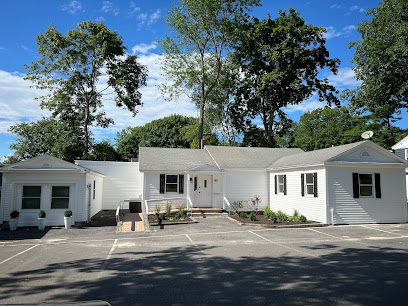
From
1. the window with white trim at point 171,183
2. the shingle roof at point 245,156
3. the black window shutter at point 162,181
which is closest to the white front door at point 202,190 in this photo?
the window with white trim at point 171,183

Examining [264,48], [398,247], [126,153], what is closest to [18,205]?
[398,247]

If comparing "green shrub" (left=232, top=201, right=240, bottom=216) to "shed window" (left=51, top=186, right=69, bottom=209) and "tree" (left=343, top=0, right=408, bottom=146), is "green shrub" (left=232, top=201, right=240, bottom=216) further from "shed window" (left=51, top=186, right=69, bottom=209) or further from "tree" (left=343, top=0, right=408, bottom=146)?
"tree" (left=343, top=0, right=408, bottom=146)

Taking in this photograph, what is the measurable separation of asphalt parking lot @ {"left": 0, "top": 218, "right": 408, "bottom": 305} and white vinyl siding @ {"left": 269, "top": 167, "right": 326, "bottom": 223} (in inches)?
99.8

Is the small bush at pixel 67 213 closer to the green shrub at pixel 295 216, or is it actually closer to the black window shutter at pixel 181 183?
the black window shutter at pixel 181 183

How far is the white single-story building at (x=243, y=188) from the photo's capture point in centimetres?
1512

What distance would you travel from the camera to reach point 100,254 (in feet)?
31.1

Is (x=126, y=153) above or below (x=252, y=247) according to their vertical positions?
above

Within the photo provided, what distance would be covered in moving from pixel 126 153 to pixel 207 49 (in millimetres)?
28077

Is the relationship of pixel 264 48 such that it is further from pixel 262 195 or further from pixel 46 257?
pixel 46 257

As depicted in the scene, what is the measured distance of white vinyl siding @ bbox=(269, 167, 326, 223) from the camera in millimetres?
15453

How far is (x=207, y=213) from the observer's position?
1914cm

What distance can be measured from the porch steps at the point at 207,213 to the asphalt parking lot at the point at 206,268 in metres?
5.28

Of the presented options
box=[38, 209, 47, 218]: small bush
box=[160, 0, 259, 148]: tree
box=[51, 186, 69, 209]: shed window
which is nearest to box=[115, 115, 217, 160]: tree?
box=[160, 0, 259, 148]: tree

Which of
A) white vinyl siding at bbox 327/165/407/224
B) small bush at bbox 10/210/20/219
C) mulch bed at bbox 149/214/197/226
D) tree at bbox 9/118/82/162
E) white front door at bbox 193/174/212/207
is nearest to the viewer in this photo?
small bush at bbox 10/210/20/219
